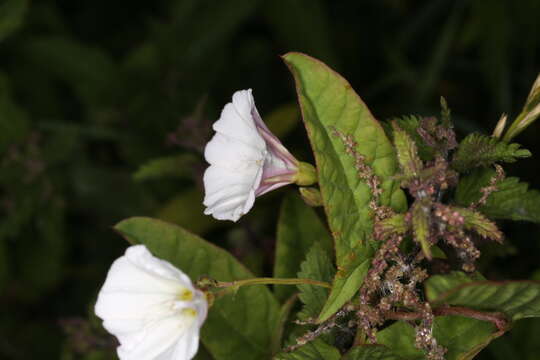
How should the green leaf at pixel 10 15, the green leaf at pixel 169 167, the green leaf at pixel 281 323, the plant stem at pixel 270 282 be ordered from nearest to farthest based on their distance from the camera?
the plant stem at pixel 270 282 → the green leaf at pixel 281 323 → the green leaf at pixel 169 167 → the green leaf at pixel 10 15

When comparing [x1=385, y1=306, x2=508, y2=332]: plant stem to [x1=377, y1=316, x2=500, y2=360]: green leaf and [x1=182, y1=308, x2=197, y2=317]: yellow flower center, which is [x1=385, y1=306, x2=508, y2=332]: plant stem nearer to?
[x1=377, y1=316, x2=500, y2=360]: green leaf

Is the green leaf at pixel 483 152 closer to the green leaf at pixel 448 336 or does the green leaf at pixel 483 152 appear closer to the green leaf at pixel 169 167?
the green leaf at pixel 448 336

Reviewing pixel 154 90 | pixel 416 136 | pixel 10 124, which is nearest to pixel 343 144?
pixel 416 136

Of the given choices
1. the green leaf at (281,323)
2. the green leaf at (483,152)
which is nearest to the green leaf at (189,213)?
the green leaf at (281,323)

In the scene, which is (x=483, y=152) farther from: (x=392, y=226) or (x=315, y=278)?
(x=315, y=278)

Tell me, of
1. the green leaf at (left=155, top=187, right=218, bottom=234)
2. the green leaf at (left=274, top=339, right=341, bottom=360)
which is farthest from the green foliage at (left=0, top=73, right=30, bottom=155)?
the green leaf at (left=274, top=339, right=341, bottom=360)

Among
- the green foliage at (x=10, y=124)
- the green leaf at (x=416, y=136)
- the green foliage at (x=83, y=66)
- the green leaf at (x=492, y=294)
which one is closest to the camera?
the green leaf at (x=492, y=294)
